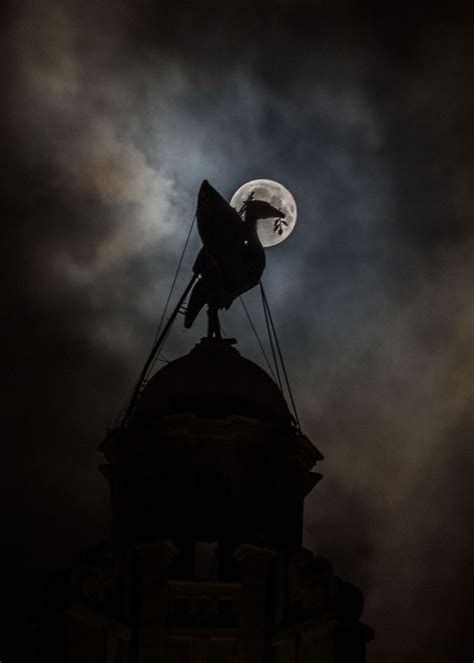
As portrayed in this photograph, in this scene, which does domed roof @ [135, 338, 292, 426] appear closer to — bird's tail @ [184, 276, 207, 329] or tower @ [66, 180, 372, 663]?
tower @ [66, 180, 372, 663]

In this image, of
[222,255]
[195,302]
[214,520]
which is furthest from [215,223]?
[214,520]

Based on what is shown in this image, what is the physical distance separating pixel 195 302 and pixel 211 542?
38.1 ft

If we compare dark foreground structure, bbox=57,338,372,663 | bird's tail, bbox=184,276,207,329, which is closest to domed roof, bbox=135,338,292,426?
dark foreground structure, bbox=57,338,372,663

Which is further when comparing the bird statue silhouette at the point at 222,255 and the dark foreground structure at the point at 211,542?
the bird statue silhouette at the point at 222,255

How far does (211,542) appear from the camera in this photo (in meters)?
54.4

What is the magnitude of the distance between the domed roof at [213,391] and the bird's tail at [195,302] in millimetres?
4130

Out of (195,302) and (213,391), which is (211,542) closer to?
(213,391)

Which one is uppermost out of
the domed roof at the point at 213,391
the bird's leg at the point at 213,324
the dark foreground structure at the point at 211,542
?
the bird's leg at the point at 213,324

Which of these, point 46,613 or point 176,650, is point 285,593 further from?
point 46,613

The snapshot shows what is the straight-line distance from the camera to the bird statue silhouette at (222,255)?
201 feet

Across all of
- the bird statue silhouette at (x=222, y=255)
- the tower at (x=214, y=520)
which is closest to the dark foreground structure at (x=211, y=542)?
the tower at (x=214, y=520)

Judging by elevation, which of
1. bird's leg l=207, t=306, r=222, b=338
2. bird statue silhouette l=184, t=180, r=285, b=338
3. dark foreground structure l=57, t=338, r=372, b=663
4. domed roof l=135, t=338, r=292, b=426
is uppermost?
bird statue silhouette l=184, t=180, r=285, b=338

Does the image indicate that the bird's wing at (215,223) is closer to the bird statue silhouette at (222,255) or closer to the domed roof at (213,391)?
the bird statue silhouette at (222,255)

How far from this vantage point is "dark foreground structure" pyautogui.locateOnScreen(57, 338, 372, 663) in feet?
166
